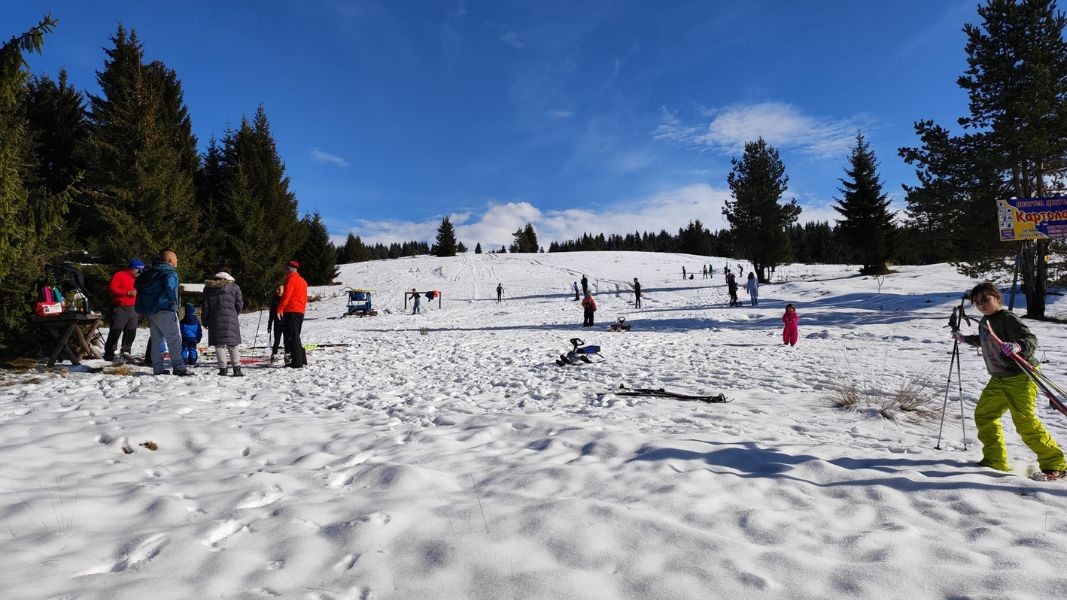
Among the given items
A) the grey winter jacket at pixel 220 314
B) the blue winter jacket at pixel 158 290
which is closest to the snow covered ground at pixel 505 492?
the grey winter jacket at pixel 220 314

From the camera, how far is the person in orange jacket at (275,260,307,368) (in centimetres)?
863

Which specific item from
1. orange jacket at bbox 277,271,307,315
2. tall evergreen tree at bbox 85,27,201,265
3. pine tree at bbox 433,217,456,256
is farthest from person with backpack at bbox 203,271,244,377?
pine tree at bbox 433,217,456,256

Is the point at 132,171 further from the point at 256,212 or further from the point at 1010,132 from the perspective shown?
the point at 1010,132

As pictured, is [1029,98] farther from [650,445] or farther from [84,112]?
[84,112]

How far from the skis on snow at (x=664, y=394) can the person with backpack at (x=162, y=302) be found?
278 inches

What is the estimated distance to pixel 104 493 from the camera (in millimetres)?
3197

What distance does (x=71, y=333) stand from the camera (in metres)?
7.95

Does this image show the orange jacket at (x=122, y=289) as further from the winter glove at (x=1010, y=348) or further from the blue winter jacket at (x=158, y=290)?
the winter glove at (x=1010, y=348)

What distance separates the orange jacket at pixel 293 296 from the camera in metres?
8.59

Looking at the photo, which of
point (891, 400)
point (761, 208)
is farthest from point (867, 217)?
point (891, 400)

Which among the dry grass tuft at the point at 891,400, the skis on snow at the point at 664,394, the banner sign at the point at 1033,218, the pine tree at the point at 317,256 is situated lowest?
the dry grass tuft at the point at 891,400

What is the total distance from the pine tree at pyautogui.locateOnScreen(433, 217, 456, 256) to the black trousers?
74981 mm

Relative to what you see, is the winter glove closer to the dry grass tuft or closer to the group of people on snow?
the dry grass tuft

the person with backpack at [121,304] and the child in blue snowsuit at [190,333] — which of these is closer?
the person with backpack at [121,304]
